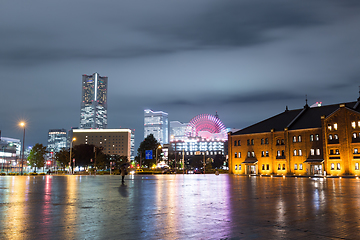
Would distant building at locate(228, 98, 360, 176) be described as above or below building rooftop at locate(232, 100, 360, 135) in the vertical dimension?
below

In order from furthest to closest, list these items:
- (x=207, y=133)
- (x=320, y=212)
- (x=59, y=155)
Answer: (x=207, y=133), (x=59, y=155), (x=320, y=212)

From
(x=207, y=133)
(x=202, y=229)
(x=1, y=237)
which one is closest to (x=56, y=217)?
(x=1, y=237)

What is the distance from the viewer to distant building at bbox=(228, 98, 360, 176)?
214 feet

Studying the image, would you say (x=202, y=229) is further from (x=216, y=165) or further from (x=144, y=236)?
(x=216, y=165)

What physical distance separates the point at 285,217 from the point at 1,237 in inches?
306

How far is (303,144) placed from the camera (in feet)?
241

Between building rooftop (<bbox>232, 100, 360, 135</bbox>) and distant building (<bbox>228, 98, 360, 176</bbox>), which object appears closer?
distant building (<bbox>228, 98, 360, 176</bbox>)

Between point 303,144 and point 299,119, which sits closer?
point 303,144

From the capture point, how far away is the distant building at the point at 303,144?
6538 centimetres

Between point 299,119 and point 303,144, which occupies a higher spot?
point 299,119

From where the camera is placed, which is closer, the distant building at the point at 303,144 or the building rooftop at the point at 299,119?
the distant building at the point at 303,144

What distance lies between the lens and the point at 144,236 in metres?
6.99

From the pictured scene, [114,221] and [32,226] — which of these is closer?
[32,226]

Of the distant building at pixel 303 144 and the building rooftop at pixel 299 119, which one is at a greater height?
the building rooftop at pixel 299 119
